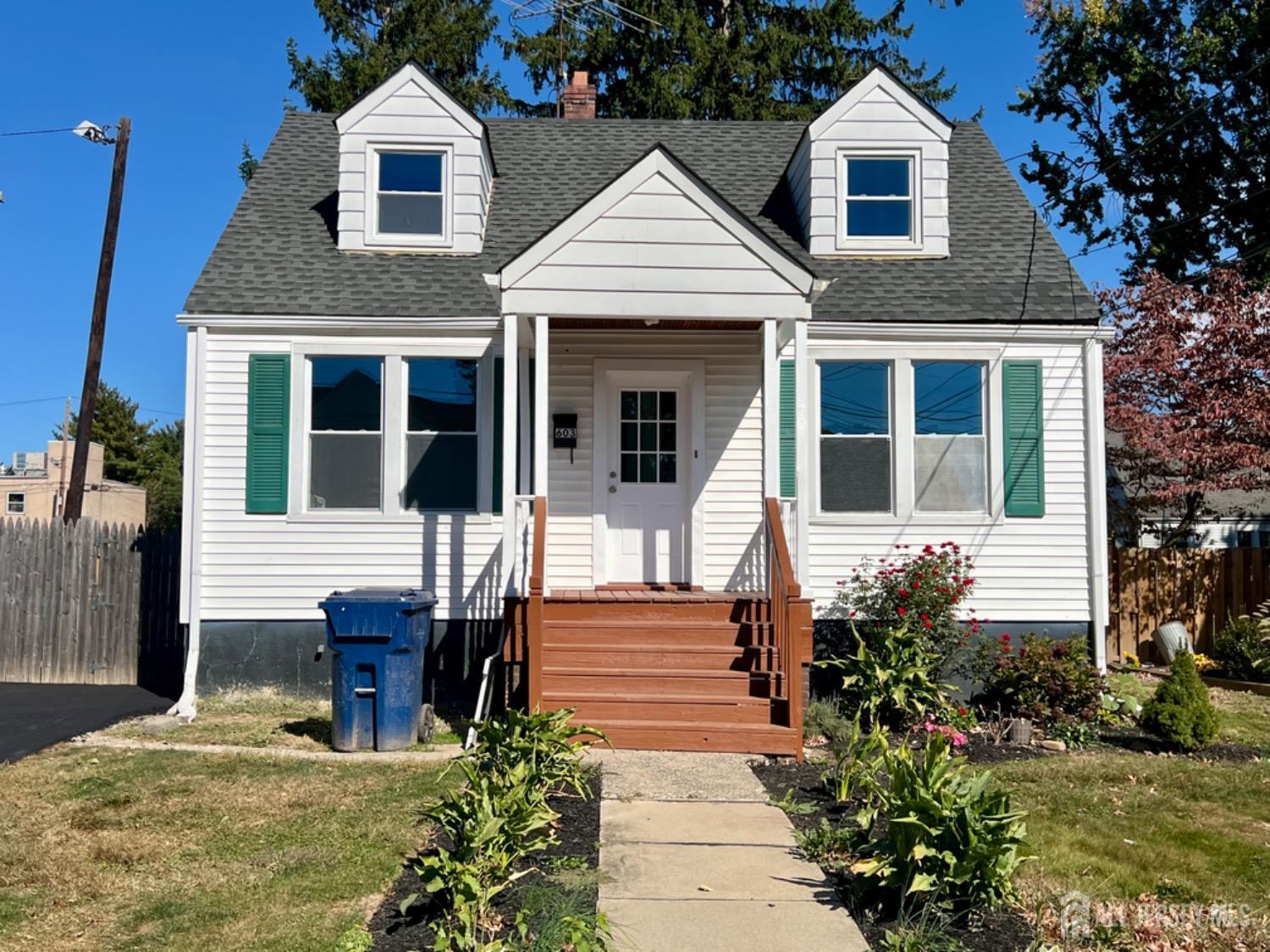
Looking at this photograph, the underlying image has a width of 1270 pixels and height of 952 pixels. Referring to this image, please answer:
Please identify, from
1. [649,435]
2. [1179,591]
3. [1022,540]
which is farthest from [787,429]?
[1179,591]

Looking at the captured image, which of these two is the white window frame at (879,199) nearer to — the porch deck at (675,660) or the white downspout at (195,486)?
the porch deck at (675,660)

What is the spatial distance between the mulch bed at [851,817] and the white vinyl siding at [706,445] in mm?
3095

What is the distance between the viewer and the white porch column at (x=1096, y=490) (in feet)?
31.7

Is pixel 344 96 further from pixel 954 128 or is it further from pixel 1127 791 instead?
pixel 1127 791

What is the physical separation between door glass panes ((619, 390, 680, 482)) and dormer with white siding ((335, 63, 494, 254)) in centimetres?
238

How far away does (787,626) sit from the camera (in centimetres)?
768

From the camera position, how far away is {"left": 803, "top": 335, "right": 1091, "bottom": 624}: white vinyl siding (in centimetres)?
970

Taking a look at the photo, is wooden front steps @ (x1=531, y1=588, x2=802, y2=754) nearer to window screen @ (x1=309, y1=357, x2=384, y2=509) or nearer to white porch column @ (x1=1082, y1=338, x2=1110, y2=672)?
window screen @ (x1=309, y1=357, x2=384, y2=509)

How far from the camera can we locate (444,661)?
9438mm

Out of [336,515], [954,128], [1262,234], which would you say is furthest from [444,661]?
[1262,234]

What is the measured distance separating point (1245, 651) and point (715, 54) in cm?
1563

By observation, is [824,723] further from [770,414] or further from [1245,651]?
[1245,651]

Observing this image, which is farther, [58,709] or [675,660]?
[58,709]

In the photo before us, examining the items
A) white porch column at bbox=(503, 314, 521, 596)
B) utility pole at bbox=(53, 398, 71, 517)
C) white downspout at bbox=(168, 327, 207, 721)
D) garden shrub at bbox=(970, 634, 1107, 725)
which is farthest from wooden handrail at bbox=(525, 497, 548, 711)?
utility pole at bbox=(53, 398, 71, 517)
